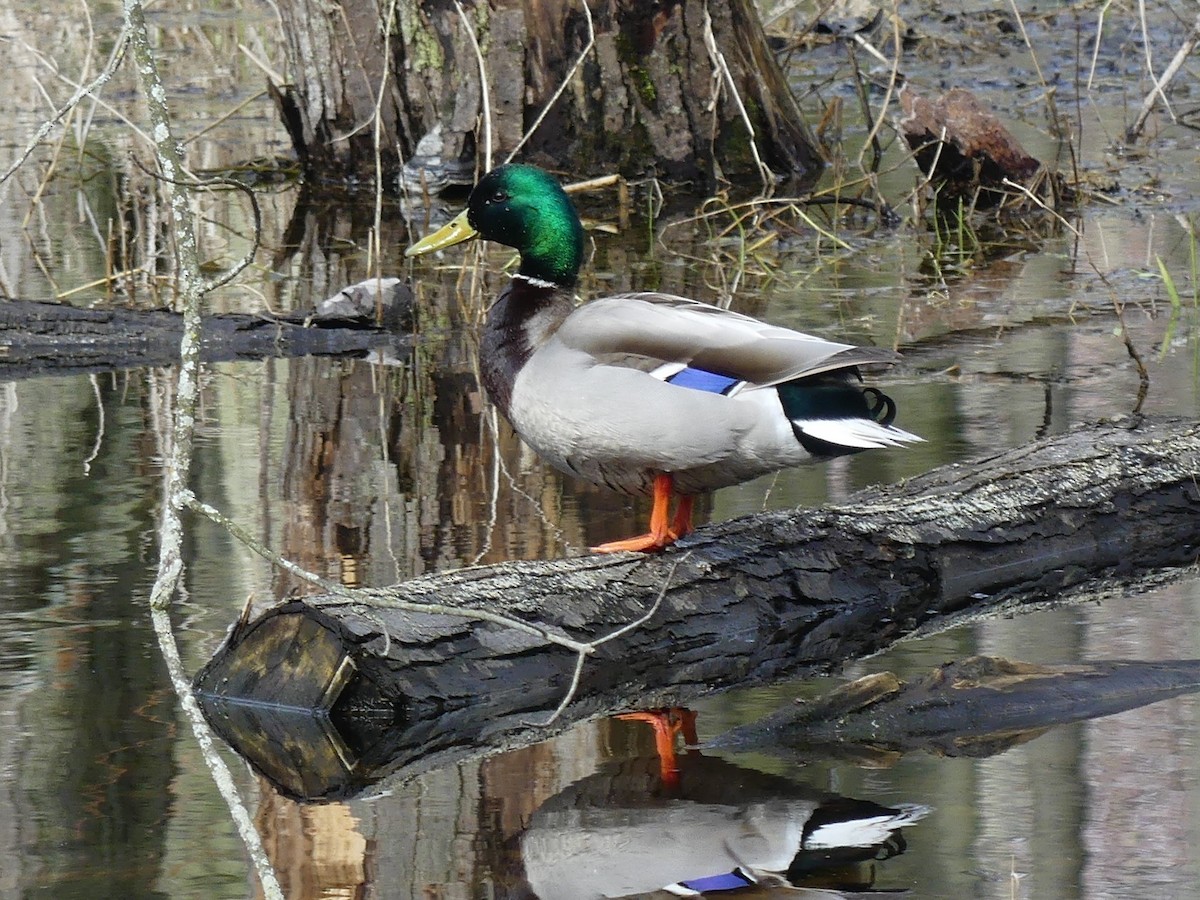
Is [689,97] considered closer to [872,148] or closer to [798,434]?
[872,148]

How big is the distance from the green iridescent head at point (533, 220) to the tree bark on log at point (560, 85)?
18.0 ft

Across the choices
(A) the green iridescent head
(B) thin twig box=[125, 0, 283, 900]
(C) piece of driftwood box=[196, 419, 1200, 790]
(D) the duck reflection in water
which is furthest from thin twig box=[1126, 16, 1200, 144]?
(B) thin twig box=[125, 0, 283, 900]

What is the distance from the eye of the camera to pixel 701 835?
3428 mm

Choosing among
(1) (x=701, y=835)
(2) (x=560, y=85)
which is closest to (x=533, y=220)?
(1) (x=701, y=835)

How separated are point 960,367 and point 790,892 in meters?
4.20

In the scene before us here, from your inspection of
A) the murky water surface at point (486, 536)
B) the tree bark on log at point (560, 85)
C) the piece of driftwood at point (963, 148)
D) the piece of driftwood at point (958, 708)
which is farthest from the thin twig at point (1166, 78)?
the piece of driftwood at point (958, 708)

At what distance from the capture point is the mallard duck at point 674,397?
13.9 feet

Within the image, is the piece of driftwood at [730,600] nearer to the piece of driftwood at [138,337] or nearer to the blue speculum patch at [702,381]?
the blue speculum patch at [702,381]

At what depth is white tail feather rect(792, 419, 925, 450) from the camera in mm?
4195

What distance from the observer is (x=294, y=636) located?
4.12m

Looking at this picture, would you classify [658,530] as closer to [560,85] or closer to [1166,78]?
[1166,78]

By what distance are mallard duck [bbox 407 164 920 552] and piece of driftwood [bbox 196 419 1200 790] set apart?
222 mm

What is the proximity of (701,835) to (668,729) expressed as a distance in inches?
24.4

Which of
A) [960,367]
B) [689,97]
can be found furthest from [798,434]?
[689,97]
